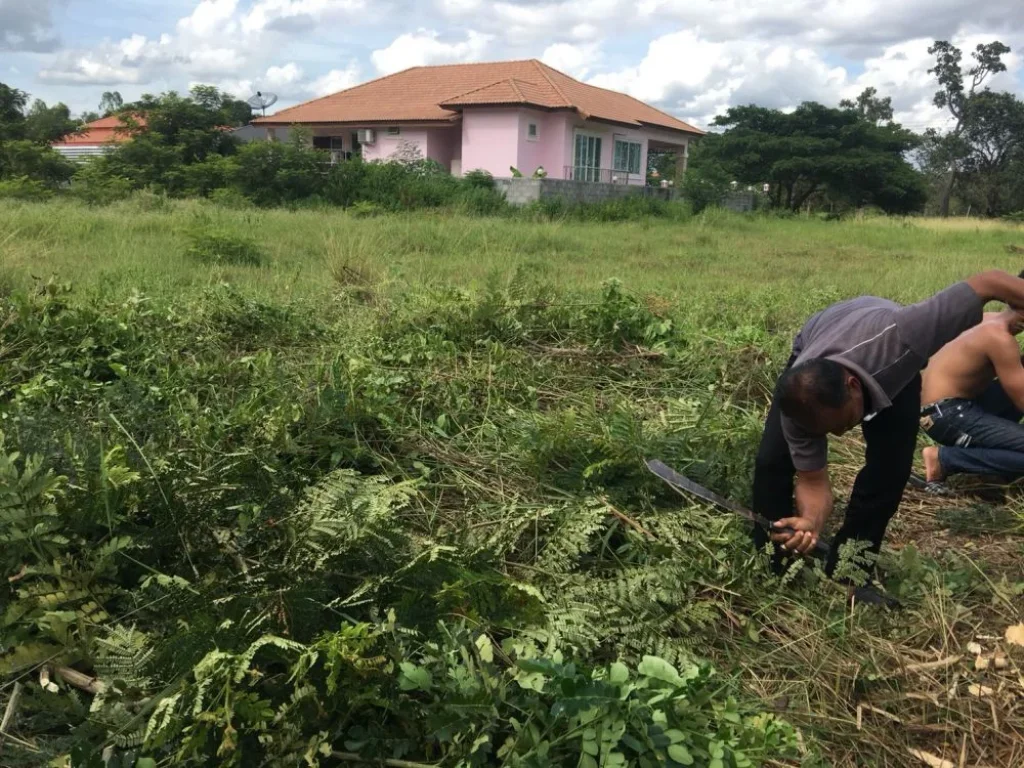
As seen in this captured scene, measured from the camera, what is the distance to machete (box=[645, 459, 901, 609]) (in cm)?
239

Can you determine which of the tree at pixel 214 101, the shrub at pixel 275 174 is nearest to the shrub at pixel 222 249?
the shrub at pixel 275 174

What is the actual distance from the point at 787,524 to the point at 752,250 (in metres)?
11.0

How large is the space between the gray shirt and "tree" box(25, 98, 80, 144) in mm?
25901

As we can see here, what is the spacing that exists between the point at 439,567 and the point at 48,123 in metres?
34.0

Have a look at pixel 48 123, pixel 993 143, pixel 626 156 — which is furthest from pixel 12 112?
pixel 993 143

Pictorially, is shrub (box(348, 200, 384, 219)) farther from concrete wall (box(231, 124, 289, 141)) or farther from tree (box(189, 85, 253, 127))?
concrete wall (box(231, 124, 289, 141))

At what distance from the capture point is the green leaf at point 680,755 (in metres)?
1.56

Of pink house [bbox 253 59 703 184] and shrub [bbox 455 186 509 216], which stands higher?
pink house [bbox 253 59 703 184]

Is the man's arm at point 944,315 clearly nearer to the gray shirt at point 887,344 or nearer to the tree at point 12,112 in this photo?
the gray shirt at point 887,344

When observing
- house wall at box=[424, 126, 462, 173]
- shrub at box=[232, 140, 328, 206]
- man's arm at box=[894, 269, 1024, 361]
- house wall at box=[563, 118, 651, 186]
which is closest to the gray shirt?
man's arm at box=[894, 269, 1024, 361]

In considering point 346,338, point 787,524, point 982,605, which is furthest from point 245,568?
point 346,338

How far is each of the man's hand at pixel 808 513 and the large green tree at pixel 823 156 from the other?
2856cm

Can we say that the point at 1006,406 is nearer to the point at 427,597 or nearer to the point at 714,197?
the point at 427,597

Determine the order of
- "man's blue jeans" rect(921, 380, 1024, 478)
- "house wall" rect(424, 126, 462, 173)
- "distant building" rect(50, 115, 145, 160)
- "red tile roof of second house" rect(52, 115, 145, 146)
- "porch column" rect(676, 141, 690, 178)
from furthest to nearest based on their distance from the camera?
1. "porch column" rect(676, 141, 690, 178)
2. "red tile roof of second house" rect(52, 115, 145, 146)
3. "distant building" rect(50, 115, 145, 160)
4. "house wall" rect(424, 126, 462, 173)
5. "man's blue jeans" rect(921, 380, 1024, 478)
